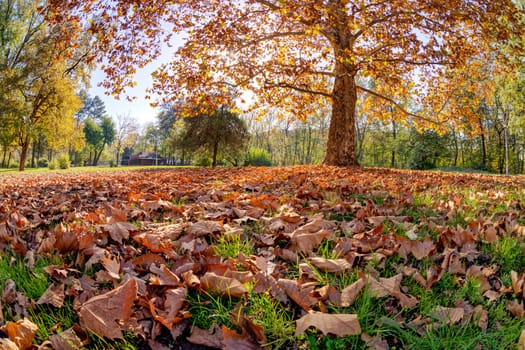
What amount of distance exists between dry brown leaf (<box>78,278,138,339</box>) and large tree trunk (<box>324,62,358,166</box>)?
8.07 m

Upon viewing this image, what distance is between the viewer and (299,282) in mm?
1334

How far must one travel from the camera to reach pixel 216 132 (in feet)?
69.9

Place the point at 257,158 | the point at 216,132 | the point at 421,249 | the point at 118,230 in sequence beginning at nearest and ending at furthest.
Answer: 1. the point at 421,249
2. the point at 118,230
3. the point at 216,132
4. the point at 257,158

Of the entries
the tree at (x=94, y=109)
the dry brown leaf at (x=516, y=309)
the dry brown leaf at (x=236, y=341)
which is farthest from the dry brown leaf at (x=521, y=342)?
the tree at (x=94, y=109)

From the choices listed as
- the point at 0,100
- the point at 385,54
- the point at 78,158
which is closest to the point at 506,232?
the point at 385,54

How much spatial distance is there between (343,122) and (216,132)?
45.0ft

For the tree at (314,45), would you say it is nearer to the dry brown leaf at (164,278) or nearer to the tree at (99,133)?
the dry brown leaf at (164,278)

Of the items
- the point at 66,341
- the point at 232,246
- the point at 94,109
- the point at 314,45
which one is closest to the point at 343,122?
the point at 314,45

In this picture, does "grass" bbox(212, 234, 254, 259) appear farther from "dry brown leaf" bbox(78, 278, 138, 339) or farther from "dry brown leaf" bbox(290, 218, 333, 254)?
"dry brown leaf" bbox(78, 278, 138, 339)

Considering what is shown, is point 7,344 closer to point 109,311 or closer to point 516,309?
point 109,311

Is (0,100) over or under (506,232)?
over

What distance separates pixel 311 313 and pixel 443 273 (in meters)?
0.79

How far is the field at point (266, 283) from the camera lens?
108 cm

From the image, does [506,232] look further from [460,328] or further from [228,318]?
[228,318]
